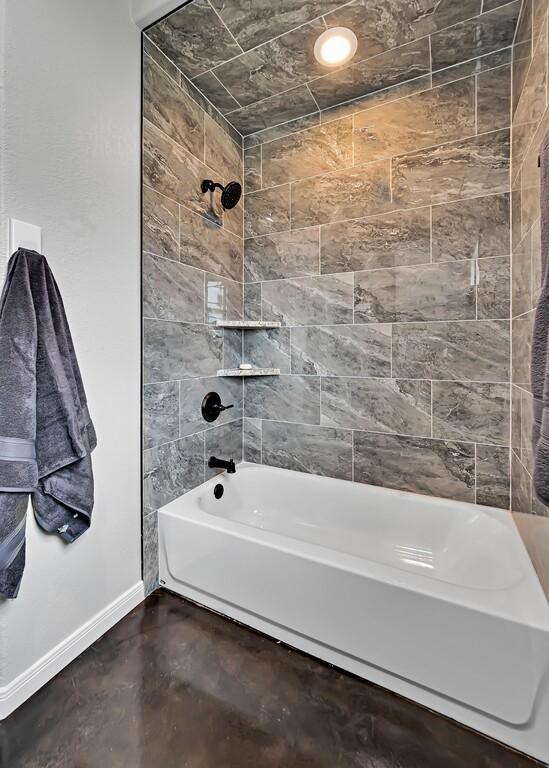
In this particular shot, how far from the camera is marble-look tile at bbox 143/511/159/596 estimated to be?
164 cm

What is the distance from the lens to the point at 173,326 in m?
1.76

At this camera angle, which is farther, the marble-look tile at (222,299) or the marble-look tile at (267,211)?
the marble-look tile at (267,211)

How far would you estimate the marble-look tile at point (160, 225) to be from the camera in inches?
62.6

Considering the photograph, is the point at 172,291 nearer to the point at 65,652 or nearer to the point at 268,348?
the point at 268,348

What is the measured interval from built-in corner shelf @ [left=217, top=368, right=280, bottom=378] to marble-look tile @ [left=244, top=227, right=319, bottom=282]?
627 millimetres

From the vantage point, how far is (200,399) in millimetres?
1968

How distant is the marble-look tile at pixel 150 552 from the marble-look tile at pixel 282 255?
5.36 feet

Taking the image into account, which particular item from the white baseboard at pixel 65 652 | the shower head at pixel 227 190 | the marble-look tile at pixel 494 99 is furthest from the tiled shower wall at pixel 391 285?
the white baseboard at pixel 65 652

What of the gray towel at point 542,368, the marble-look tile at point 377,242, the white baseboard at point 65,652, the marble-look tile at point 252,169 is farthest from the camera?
the marble-look tile at point 252,169

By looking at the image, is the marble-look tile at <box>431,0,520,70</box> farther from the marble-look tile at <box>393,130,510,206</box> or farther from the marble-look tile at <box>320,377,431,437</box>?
the marble-look tile at <box>320,377,431,437</box>

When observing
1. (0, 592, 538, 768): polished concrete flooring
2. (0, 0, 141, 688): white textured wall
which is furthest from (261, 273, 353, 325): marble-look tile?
(0, 592, 538, 768): polished concrete flooring

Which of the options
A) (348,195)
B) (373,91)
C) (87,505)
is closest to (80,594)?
(87,505)

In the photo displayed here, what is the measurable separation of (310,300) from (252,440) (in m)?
1.05

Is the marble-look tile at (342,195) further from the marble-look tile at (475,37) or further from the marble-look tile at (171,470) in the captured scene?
the marble-look tile at (171,470)
